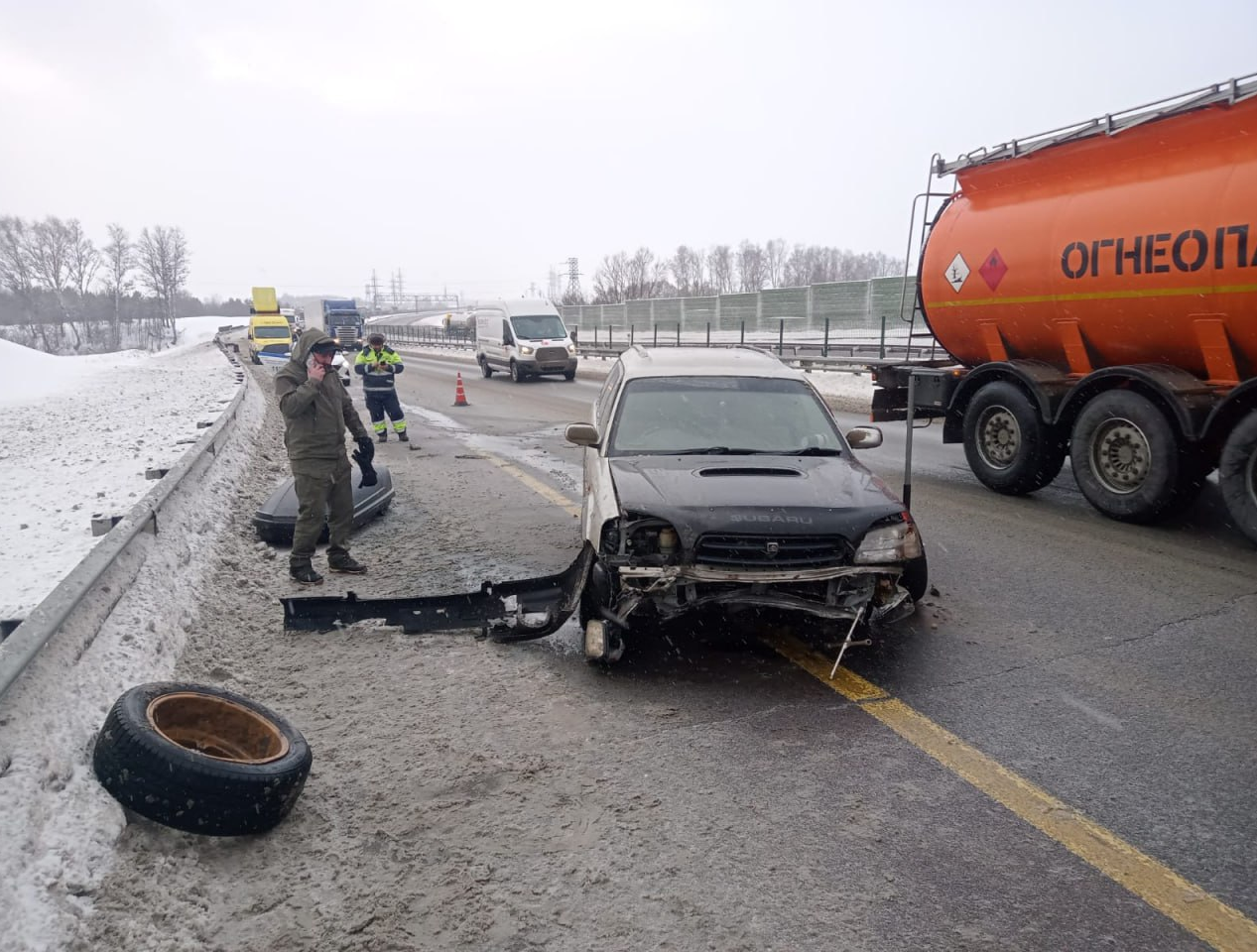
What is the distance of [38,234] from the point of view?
82.9 meters

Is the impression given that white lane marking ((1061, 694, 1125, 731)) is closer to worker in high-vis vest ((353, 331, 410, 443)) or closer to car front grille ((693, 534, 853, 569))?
car front grille ((693, 534, 853, 569))

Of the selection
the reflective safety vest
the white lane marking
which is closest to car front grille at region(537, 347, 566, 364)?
the reflective safety vest

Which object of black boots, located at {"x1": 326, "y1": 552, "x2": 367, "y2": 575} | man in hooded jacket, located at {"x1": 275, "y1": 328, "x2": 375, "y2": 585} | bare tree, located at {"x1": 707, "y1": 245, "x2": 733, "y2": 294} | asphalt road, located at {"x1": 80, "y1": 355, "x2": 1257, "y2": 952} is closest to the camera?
asphalt road, located at {"x1": 80, "y1": 355, "x2": 1257, "y2": 952}

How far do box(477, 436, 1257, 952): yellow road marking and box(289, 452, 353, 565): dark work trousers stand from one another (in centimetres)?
347

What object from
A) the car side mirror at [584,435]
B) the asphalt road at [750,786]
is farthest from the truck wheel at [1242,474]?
the car side mirror at [584,435]

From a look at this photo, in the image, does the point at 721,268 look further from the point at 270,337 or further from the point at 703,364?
the point at 703,364

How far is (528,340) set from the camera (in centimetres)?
2562

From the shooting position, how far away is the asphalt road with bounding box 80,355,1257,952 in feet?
8.60

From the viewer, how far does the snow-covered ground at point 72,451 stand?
6410mm

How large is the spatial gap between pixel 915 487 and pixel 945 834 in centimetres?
650

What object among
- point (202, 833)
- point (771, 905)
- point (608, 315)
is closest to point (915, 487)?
point (771, 905)

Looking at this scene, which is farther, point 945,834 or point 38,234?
point 38,234

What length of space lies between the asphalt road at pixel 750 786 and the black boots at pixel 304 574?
142mm

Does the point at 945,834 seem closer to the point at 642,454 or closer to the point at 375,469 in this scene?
the point at 642,454
